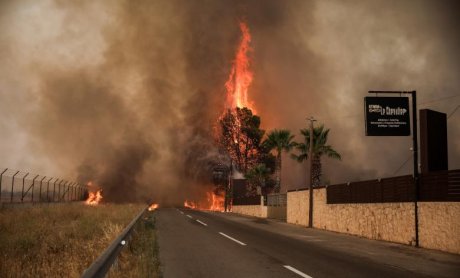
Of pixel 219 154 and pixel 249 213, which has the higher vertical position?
pixel 219 154

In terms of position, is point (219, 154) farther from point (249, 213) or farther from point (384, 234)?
point (384, 234)

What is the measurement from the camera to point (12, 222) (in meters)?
21.1

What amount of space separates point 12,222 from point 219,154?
240 ft

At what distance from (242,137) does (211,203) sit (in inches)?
666

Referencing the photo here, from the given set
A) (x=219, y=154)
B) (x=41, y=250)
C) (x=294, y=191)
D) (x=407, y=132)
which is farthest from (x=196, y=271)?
(x=219, y=154)

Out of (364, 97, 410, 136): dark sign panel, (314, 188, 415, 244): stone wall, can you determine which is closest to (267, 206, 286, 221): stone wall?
(314, 188, 415, 244): stone wall

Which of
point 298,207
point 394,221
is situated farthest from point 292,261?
point 298,207

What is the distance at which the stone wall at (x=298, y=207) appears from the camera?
110 feet

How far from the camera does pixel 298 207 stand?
Answer: 116ft

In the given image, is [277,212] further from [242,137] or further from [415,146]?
[242,137]

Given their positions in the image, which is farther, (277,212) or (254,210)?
(254,210)

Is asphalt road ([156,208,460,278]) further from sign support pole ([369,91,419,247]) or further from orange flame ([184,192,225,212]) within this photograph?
orange flame ([184,192,225,212])

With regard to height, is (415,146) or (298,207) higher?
(415,146)

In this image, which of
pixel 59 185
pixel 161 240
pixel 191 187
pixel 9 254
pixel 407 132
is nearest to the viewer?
pixel 9 254
